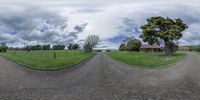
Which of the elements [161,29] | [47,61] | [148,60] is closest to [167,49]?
[161,29]

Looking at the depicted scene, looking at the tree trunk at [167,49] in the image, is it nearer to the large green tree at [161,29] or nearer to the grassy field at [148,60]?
the large green tree at [161,29]

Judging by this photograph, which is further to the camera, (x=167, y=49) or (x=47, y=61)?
(x=167, y=49)

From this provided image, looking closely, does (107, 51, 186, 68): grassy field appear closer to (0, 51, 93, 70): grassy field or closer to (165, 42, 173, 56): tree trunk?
(0, 51, 93, 70): grassy field

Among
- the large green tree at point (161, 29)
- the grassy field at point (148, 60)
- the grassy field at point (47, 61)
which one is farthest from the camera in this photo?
the large green tree at point (161, 29)

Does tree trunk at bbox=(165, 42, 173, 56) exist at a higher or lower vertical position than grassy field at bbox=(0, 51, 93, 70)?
higher

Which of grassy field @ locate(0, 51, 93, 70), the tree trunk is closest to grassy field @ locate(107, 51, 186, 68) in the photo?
grassy field @ locate(0, 51, 93, 70)

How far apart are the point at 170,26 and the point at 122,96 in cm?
7299

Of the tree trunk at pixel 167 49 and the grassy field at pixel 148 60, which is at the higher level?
the tree trunk at pixel 167 49

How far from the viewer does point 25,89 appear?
12.3 meters

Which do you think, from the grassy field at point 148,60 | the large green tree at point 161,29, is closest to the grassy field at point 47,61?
the grassy field at point 148,60

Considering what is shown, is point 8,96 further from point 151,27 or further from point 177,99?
point 151,27

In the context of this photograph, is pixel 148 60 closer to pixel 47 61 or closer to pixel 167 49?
pixel 47 61

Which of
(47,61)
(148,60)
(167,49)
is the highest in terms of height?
(167,49)

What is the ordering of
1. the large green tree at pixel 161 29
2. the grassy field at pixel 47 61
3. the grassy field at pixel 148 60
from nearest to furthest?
the grassy field at pixel 47 61, the grassy field at pixel 148 60, the large green tree at pixel 161 29
